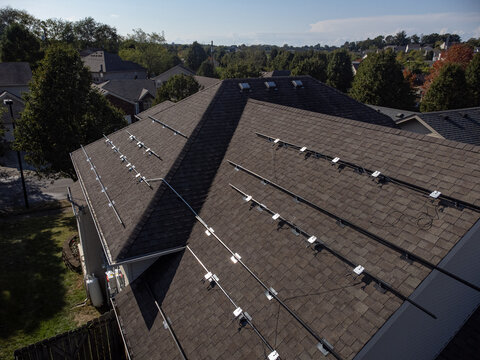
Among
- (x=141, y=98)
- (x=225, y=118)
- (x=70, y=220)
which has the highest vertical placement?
(x=225, y=118)

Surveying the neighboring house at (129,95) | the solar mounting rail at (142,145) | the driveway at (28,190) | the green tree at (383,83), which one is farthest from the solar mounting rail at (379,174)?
the neighboring house at (129,95)

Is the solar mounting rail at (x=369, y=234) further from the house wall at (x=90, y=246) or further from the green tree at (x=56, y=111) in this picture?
the green tree at (x=56, y=111)

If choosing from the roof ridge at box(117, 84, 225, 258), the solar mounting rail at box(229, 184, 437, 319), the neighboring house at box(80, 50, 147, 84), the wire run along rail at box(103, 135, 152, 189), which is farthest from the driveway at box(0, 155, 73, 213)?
the neighboring house at box(80, 50, 147, 84)

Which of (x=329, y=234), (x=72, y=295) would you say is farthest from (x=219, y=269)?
(x=72, y=295)

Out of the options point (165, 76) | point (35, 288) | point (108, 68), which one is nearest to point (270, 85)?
point (35, 288)

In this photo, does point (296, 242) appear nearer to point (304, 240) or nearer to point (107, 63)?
point (304, 240)

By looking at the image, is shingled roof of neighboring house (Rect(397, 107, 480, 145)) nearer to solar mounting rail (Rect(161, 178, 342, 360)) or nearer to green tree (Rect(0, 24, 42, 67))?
solar mounting rail (Rect(161, 178, 342, 360))

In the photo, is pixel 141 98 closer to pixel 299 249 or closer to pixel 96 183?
pixel 96 183
